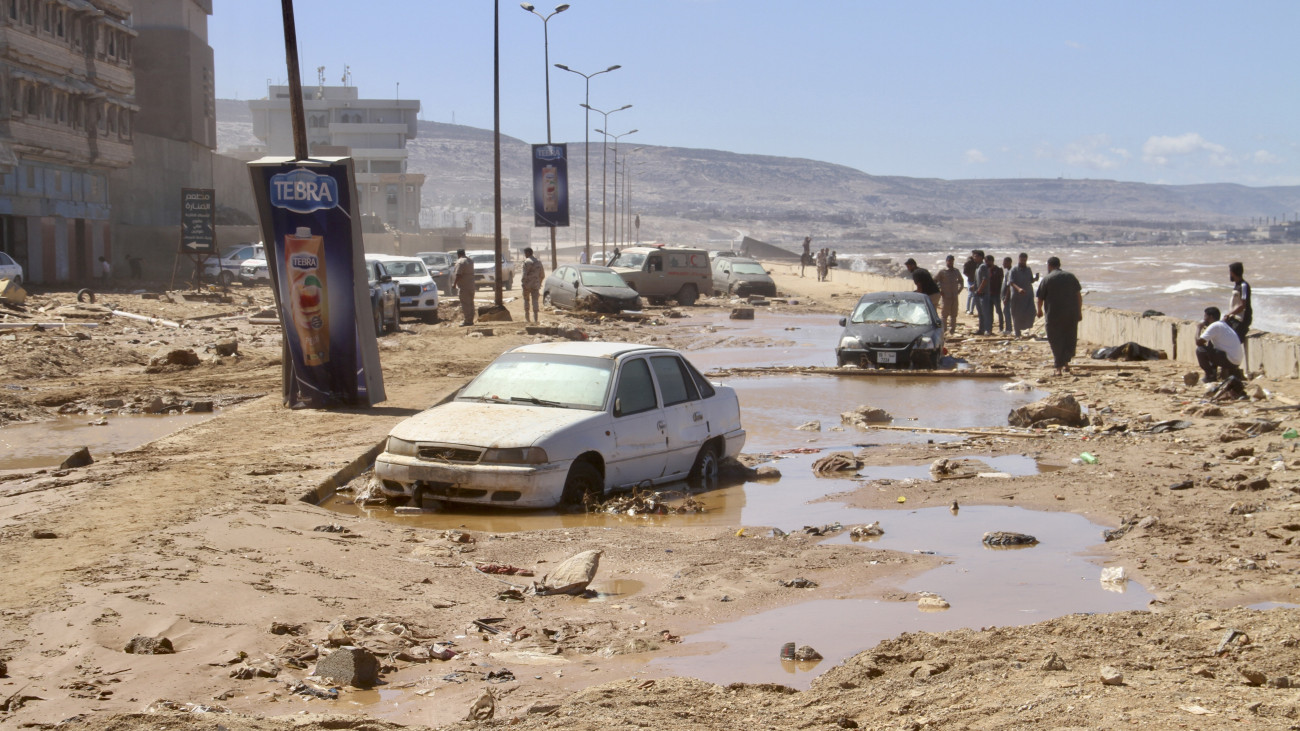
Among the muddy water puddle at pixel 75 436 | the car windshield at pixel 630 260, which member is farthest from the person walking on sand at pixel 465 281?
the car windshield at pixel 630 260

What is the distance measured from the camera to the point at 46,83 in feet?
148

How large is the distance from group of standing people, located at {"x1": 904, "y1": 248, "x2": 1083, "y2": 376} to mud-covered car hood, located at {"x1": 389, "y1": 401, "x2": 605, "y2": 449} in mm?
11262

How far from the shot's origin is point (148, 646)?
5.43m

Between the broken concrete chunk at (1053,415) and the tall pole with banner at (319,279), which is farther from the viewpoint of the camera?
the broken concrete chunk at (1053,415)

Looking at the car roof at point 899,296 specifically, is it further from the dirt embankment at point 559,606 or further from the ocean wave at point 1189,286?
the ocean wave at point 1189,286

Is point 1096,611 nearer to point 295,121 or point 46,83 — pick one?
point 295,121

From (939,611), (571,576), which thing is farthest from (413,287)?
(939,611)

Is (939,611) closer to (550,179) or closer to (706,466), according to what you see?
(706,466)

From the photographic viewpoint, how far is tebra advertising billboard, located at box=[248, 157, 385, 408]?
1369cm

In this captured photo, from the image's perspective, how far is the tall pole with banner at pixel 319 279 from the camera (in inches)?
539

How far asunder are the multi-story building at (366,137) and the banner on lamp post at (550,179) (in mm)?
88067

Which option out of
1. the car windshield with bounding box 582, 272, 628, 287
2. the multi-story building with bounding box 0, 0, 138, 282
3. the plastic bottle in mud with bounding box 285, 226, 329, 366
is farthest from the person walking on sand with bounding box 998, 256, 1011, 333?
the multi-story building with bounding box 0, 0, 138, 282

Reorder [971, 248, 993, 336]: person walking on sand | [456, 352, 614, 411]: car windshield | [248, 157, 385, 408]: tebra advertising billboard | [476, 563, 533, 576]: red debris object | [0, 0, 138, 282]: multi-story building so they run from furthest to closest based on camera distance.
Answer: [0, 0, 138, 282]: multi-story building
[971, 248, 993, 336]: person walking on sand
[248, 157, 385, 408]: tebra advertising billboard
[456, 352, 614, 411]: car windshield
[476, 563, 533, 576]: red debris object

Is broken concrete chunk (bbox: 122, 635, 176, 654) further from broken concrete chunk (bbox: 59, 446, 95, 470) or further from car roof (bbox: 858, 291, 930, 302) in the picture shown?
car roof (bbox: 858, 291, 930, 302)
